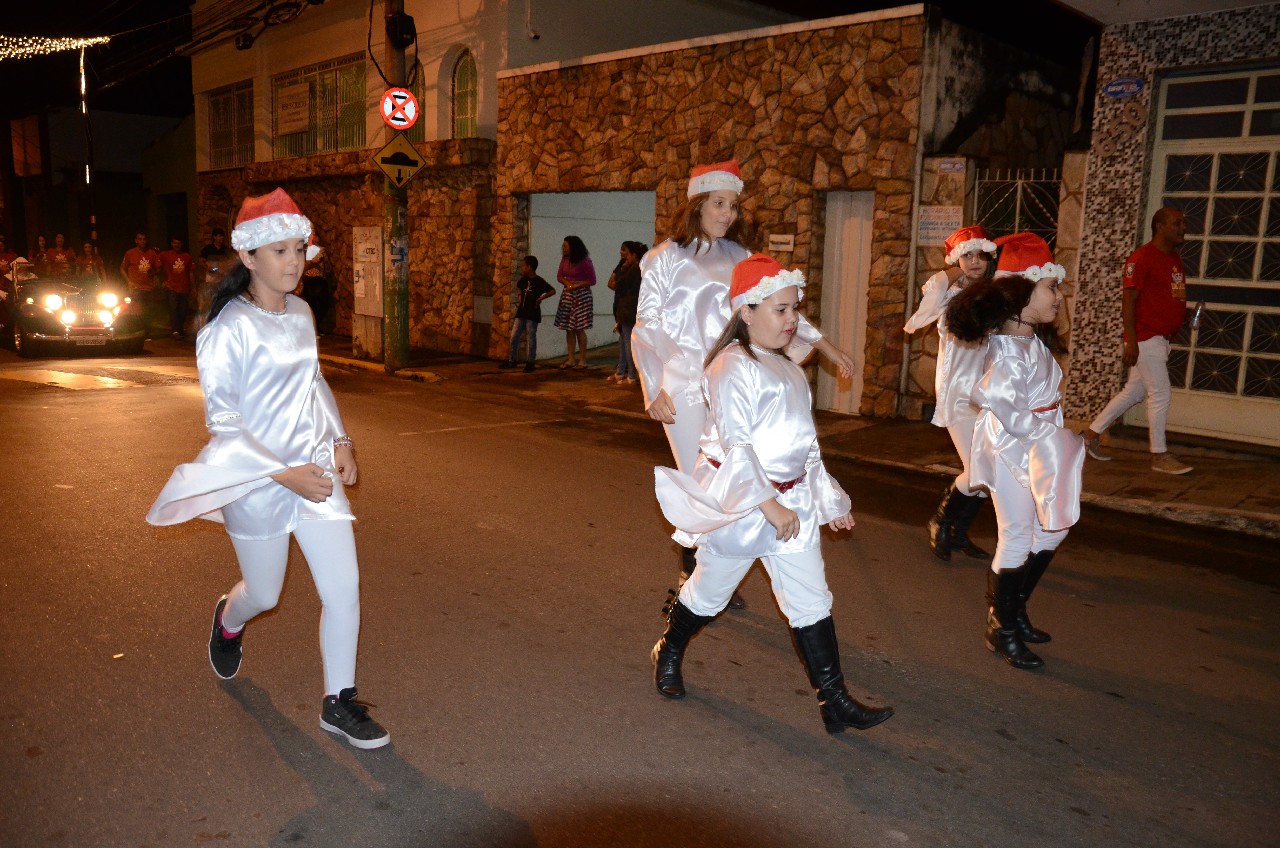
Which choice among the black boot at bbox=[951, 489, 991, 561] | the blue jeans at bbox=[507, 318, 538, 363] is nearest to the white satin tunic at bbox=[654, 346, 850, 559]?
the black boot at bbox=[951, 489, 991, 561]

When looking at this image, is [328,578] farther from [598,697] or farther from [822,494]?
[822,494]

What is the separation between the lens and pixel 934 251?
10844mm

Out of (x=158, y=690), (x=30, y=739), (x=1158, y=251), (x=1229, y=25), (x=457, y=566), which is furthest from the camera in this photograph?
(x=1229, y=25)

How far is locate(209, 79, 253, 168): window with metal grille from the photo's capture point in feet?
79.7

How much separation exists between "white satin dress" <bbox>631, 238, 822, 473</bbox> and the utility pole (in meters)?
10.8

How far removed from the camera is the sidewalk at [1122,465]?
7387mm

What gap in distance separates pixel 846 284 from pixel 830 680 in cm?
847

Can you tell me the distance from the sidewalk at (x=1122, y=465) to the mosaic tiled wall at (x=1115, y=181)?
2.78 feet

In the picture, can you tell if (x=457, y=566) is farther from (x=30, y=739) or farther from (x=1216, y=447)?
(x=1216, y=447)

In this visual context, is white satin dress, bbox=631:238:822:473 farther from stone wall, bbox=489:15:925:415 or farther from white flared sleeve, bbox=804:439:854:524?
stone wall, bbox=489:15:925:415

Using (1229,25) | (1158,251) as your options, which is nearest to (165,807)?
(1158,251)

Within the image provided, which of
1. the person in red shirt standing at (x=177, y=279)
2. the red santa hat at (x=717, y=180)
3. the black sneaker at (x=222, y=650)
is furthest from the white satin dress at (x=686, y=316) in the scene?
the person in red shirt standing at (x=177, y=279)

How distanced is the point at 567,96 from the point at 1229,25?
8.62 m

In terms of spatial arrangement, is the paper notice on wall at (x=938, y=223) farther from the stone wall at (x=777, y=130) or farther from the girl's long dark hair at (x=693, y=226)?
the girl's long dark hair at (x=693, y=226)
